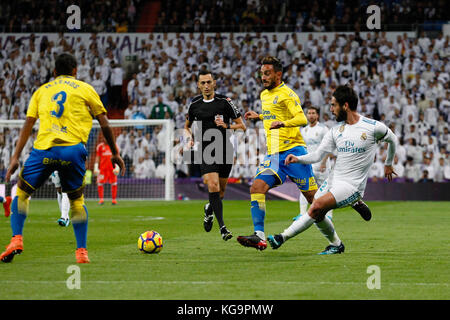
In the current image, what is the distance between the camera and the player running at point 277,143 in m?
9.84

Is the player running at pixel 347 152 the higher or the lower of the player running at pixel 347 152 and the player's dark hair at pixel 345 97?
the lower

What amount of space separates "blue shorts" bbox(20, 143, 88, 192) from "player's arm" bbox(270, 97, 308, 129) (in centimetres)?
246

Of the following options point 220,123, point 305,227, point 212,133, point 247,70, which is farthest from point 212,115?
point 247,70

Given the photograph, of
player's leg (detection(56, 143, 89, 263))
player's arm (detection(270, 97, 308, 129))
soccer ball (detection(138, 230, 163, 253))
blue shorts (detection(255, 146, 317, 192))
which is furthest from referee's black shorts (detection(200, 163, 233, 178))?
player's leg (detection(56, 143, 89, 263))

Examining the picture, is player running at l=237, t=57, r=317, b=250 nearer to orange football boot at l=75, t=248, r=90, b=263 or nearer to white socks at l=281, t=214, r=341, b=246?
white socks at l=281, t=214, r=341, b=246

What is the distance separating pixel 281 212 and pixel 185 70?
11.9 metres

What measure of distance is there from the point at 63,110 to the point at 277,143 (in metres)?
3.17

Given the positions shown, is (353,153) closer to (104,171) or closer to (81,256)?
(81,256)

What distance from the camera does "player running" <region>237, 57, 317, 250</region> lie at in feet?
32.3

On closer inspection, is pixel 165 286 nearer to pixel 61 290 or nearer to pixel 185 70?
pixel 61 290

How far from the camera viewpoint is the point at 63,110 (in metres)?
8.12

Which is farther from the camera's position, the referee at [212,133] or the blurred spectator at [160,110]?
the blurred spectator at [160,110]

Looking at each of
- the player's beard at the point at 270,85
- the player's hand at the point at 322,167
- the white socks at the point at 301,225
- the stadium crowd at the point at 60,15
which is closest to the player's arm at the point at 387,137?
the white socks at the point at 301,225

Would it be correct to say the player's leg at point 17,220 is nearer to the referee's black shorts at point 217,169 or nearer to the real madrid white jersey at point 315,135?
the referee's black shorts at point 217,169
